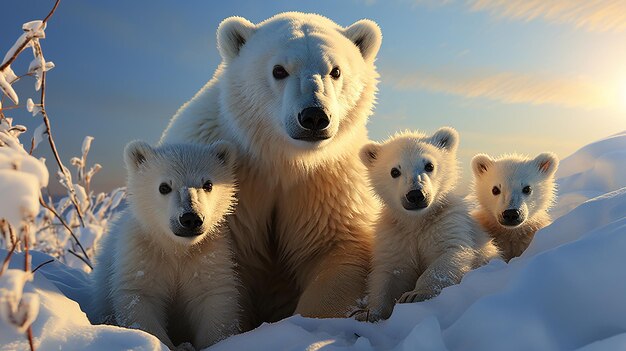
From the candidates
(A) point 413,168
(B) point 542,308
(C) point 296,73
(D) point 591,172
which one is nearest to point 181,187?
(C) point 296,73

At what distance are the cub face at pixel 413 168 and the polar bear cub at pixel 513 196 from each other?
358 millimetres

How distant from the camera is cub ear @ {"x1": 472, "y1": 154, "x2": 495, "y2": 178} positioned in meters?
4.41

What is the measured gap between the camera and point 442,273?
3293mm

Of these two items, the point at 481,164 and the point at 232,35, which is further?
the point at 481,164

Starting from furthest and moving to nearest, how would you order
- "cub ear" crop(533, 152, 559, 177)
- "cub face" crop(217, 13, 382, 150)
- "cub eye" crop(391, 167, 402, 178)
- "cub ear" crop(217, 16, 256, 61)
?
"cub ear" crop(533, 152, 559, 177), "cub ear" crop(217, 16, 256, 61), "cub eye" crop(391, 167, 402, 178), "cub face" crop(217, 13, 382, 150)

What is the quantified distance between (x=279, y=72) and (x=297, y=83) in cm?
21

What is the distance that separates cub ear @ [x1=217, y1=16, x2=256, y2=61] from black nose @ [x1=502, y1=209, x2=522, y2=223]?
2.02 metres

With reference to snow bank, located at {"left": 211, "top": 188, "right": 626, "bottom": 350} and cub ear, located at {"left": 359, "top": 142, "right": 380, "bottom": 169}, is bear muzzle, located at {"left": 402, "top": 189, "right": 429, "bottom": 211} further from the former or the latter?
snow bank, located at {"left": 211, "top": 188, "right": 626, "bottom": 350}

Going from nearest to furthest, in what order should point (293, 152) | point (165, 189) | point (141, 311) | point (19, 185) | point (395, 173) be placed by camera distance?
1. point (19, 185)
2. point (141, 311)
3. point (165, 189)
4. point (293, 152)
5. point (395, 173)

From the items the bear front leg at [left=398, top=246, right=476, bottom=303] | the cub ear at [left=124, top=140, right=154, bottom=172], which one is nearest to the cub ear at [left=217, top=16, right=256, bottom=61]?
the cub ear at [left=124, top=140, right=154, bottom=172]

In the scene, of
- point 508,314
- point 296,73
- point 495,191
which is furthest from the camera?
point 495,191

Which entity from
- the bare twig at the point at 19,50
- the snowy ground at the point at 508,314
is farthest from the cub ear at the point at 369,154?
the bare twig at the point at 19,50

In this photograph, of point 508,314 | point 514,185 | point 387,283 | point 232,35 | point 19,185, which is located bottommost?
point 387,283

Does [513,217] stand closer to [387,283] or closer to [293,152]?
[387,283]
